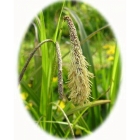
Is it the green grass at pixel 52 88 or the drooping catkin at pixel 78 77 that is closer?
the drooping catkin at pixel 78 77

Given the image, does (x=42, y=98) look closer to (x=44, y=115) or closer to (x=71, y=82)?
(x=44, y=115)

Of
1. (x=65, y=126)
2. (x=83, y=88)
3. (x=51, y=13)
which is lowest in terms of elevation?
(x=65, y=126)

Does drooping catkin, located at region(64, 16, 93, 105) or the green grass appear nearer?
drooping catkin, located at region(64, 16, 93, 105)

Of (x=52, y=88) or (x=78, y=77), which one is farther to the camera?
(x=52, y=88)

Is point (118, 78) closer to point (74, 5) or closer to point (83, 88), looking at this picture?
point (83, 88)

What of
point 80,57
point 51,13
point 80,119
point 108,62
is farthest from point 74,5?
point 80,57

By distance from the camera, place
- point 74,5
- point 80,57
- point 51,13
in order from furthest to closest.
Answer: point 74,5, point 51,13, point 80,57

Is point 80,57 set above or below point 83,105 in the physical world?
above

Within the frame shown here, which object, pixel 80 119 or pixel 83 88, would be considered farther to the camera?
pixel 80 119

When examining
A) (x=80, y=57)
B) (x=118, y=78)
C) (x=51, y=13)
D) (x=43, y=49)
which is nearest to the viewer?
(x=80, y=57)
